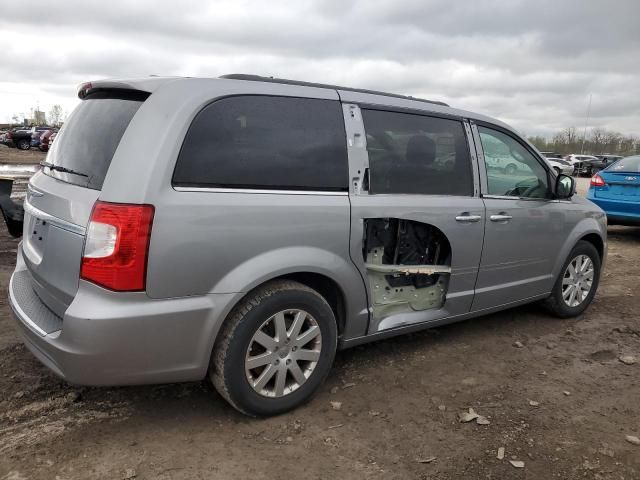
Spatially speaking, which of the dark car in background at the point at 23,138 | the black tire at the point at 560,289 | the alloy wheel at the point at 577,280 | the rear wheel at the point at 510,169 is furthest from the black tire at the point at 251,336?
the dark car in background at the point at 23,138

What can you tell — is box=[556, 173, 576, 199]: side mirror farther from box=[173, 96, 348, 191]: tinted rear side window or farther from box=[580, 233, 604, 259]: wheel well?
box=[173, 96, 348, 191]: tinted rear side window

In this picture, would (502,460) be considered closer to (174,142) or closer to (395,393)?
(395,393)

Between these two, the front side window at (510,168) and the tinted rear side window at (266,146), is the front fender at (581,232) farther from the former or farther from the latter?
the tinted rear side window at (266,146)

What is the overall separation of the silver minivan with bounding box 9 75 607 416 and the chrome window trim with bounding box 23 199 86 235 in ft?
0.04

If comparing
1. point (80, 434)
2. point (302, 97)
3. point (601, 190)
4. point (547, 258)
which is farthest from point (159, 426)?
point (601, 190)

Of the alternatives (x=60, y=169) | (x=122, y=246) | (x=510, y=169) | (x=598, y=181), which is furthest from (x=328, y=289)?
(x=598, y=181)

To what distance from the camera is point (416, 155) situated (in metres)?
3.51

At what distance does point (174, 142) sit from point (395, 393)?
6.47ft

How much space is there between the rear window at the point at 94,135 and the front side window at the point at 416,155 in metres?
1.37

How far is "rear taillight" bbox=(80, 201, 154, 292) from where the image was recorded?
2.34 meters

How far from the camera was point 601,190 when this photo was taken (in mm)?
8914

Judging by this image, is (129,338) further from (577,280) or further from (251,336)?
(577,280)

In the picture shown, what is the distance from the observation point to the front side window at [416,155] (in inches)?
128

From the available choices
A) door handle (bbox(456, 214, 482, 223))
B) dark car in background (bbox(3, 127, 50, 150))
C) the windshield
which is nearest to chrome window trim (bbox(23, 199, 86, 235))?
door handle (bbox(456, 214, 482, 223))
